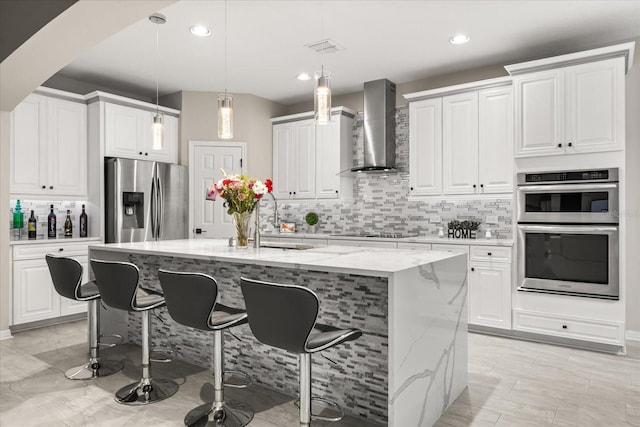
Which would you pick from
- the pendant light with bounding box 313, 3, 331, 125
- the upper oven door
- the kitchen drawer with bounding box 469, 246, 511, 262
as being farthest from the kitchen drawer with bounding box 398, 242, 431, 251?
the pendant light with bounding box 313, 3, 331, 125

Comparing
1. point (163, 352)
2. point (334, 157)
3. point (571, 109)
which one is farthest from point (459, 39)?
point (163, 352)

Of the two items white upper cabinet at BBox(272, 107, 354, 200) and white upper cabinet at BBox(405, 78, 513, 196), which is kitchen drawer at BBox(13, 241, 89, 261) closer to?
white upper cabinet at BBox(272, 107, 354, 200)

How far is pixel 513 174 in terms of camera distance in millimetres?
4289

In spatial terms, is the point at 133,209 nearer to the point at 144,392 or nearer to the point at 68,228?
the point at 68,228

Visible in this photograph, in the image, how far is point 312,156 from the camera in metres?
5.93

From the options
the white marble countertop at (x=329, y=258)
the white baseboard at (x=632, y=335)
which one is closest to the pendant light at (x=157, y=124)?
the white marble countertop at (x=329, y=258)

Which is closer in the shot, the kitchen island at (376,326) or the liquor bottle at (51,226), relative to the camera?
the kitchen island at (376,326)

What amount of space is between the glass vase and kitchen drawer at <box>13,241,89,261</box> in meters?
2.57

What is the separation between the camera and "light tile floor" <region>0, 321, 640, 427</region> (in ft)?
8.42

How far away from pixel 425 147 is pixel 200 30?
8.78ft

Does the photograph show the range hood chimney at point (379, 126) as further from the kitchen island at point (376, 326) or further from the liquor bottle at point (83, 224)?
the liquor bottle at point (83, 224)

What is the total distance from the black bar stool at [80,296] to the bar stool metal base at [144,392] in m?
0.44

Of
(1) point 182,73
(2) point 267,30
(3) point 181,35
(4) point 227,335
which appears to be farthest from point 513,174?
(1) point 182,73

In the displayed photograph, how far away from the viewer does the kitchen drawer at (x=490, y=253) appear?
4.18m
